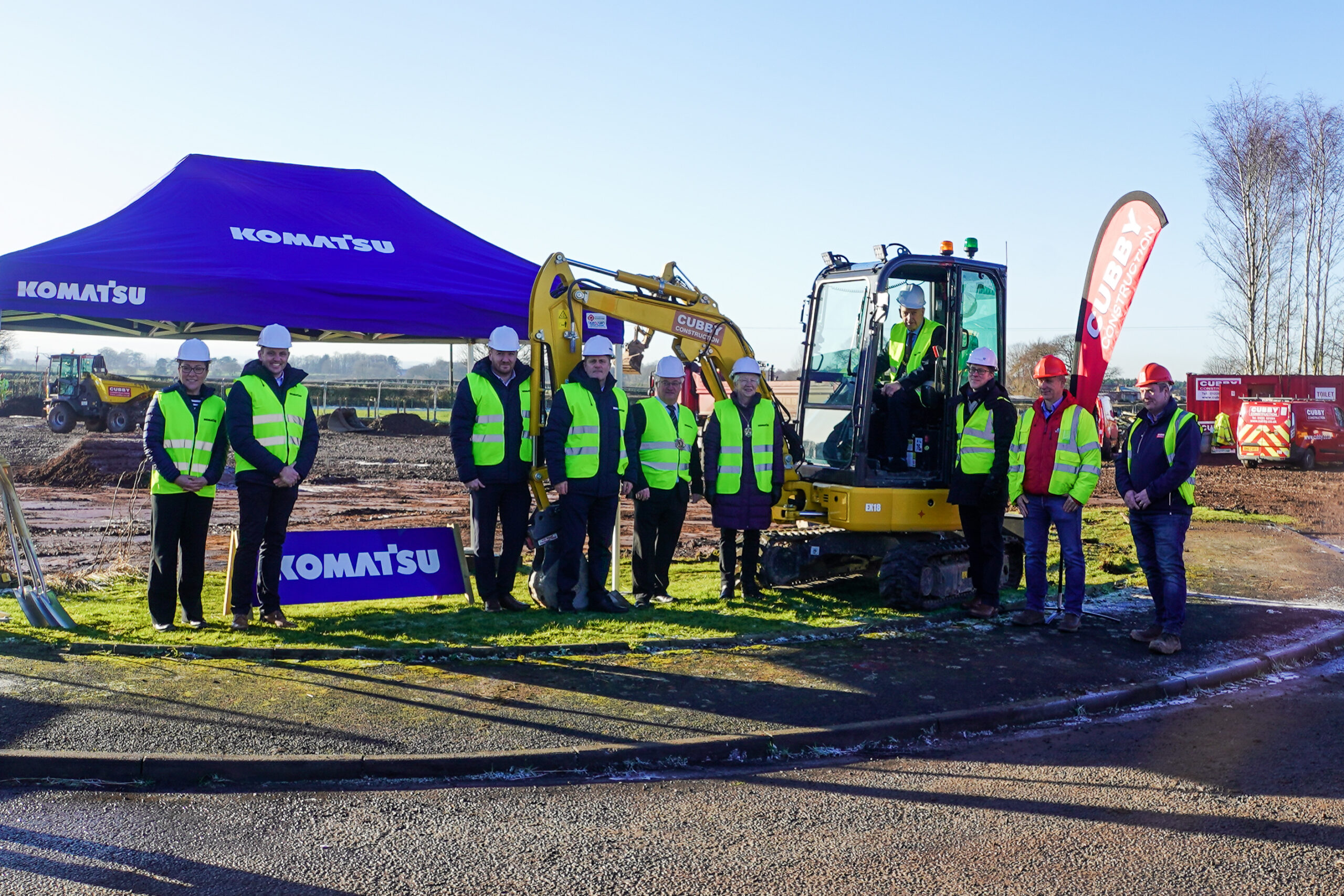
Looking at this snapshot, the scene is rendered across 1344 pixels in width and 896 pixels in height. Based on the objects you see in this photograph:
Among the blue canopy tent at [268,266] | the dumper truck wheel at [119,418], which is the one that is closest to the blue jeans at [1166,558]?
the blue canopy tent at [268,266]

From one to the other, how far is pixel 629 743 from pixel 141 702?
2870 millimetres

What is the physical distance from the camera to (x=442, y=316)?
9336 millimetres

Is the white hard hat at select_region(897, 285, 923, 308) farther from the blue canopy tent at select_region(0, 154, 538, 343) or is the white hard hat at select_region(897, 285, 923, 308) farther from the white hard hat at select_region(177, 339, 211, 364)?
the white hard hat at select_region(177, 339, 211, 364)

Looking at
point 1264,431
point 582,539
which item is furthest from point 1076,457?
point 1264,431

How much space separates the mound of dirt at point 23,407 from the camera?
48.8m

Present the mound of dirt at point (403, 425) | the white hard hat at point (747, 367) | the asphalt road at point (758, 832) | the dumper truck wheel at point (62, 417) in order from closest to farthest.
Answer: the asphalt road at point (758, 832)
the white hard hat at point (747, 367)
the dumper truck wheel at point (62, 417)
the mound of dirt at point (403, 425)

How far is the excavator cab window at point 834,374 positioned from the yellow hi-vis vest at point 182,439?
5077 millimetres

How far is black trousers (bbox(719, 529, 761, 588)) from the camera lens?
981cm

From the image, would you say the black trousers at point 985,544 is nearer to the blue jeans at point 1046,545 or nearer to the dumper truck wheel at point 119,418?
the blue jeans at point 1046,545

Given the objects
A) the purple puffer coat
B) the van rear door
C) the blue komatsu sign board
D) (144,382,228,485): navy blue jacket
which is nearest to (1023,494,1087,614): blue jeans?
the purple puffer coat

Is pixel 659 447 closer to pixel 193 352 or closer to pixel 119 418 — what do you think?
pixel 193 352

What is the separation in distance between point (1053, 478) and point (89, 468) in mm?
20166

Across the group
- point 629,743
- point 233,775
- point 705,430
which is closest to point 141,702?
point 233,775

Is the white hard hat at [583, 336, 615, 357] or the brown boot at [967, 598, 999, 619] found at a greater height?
the white hard hat at [583, 336, 615, 357]
